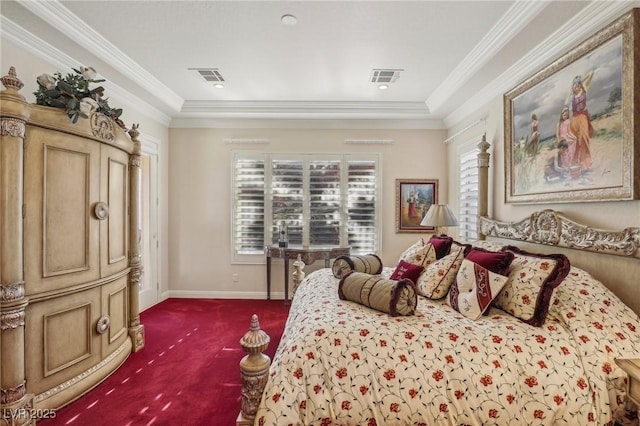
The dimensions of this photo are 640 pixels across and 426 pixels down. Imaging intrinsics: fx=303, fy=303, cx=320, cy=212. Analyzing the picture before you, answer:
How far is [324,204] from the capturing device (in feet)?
15.3

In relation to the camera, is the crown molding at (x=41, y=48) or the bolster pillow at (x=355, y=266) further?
the bolster pillow at (x=355, y=266)

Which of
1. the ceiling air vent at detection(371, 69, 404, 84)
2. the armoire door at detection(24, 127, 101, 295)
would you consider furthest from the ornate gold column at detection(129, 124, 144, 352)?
the ceiling air vent at detection(371, 69, 404, 84)

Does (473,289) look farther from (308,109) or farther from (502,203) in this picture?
(308,109)

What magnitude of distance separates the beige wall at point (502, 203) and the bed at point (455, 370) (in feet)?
0.57

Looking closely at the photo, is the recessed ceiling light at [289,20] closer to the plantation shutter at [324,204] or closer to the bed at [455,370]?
the bed at [455,370]

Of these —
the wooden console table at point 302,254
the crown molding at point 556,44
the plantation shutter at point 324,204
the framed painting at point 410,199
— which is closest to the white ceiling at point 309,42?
the crown molding at point 556,44

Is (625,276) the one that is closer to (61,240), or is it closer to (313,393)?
(313,393)

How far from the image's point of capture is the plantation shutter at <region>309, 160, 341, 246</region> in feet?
15.2

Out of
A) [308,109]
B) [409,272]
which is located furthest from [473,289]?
[308,109]

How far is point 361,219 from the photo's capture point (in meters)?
4.65

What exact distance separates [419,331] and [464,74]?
2.78 metres

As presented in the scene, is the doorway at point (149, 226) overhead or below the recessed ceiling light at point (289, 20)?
below

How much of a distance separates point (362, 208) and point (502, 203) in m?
1.94

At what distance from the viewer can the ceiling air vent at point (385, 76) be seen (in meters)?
3.34
